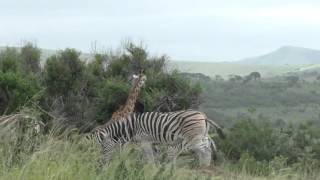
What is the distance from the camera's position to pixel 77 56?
21844 mm

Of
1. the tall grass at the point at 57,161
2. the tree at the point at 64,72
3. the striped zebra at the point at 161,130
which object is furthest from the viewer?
the tree at the point at 64,72

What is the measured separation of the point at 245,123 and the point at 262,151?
2.33 m

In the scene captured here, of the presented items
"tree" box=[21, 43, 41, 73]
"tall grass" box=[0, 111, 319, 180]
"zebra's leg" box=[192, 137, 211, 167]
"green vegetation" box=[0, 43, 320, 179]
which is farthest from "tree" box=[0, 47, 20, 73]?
"tall grass" box=[0, 111, 319, 180]

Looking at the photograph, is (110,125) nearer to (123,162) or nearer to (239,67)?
(123,162)

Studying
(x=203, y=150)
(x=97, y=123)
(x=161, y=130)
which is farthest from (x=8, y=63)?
(x=203, y=150)

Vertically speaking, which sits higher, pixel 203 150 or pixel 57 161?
pixel 57 161

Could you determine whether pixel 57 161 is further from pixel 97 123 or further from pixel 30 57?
pixel 30 57

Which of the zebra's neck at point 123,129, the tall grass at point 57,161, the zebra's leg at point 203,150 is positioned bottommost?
the zebra's leg at point 203,150

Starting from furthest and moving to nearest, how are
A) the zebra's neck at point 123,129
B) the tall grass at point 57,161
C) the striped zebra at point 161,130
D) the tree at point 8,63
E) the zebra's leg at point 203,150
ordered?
the tree at point 8,63 → the zebra's neck at point 123,129 → the striped zebra at point 161,130 → the zebra's leg at point 203,150 → the tall grass at point 57,161

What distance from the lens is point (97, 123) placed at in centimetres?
1836

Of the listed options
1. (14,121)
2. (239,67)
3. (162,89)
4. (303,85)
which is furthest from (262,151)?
(239,67)

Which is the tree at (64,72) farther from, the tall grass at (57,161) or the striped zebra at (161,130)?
the tall grass at (57,161)

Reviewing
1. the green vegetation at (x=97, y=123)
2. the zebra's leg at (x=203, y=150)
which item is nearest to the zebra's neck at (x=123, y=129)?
the green vegetation at (x=97, y=123)

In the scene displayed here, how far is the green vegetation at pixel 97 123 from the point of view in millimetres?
5965
